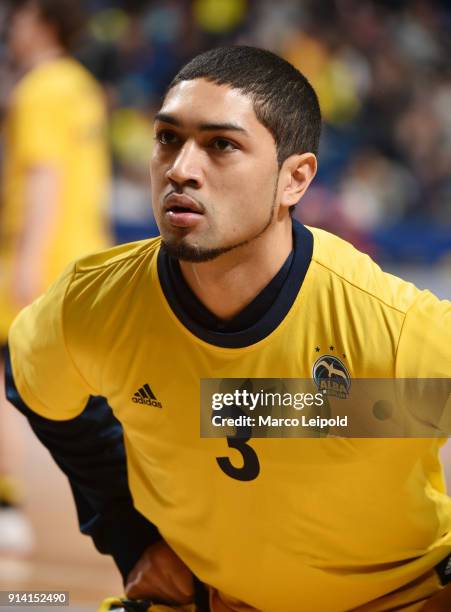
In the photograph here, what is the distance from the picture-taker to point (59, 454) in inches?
80.3

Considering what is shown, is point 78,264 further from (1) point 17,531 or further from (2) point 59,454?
(1) point 17,531

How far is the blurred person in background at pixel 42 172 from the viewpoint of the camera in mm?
4043

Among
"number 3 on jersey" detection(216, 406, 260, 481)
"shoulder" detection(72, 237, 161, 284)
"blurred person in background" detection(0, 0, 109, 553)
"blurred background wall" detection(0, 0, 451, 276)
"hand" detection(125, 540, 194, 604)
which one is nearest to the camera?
"number 3 on jersey" detection(216, 406, 260, 481)

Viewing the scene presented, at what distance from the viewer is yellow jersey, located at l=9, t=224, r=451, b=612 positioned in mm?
1708

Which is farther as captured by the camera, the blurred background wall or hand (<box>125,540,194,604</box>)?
the blurred background wall

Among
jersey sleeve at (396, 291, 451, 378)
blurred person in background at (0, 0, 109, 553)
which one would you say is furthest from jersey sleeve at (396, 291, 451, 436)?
blurred person in background at (0, 0, 109, 553)

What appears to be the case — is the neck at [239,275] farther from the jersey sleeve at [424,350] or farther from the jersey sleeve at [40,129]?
the jersey sleeve at [40,129]

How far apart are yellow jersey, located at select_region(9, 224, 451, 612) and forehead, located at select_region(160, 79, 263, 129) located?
24 centimetres

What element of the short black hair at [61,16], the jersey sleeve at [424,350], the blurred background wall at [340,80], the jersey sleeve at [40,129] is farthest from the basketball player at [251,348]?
the blurred background wall at [340,80]

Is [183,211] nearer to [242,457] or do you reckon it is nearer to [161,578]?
[242,457]

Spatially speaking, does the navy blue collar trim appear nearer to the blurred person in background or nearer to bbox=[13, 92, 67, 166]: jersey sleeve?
the blurred person in background

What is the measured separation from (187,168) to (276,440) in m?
0.44

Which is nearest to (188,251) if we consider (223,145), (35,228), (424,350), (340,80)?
(223,145)

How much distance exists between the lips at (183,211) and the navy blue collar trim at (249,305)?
5.7 inches
